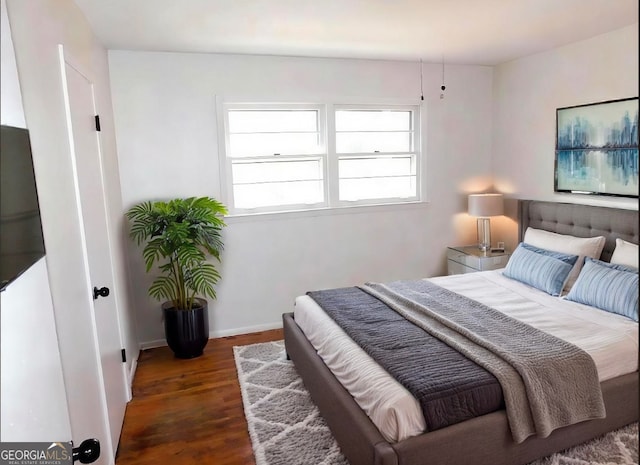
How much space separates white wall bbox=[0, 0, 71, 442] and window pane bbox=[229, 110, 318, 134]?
8.61 feet

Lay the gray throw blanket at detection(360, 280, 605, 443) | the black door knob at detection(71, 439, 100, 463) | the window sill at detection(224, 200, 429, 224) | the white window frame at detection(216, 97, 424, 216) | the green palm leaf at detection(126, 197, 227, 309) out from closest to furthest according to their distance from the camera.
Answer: the black door knob at detection(71, 439, 100, 463) → the gray throw blanket at detection(360, 280, 605, 443) → the green palm leaf at detection(126, 197, 227, 309) → the white window frame at detection(216, 97, 424, 216) → the window sill at detection(224, 200, 429, 224)

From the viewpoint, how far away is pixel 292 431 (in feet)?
8.29

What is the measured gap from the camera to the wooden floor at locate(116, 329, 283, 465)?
2400 millimetres

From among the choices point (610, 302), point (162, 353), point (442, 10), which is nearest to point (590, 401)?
point (610, 302)

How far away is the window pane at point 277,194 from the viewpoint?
4.01m

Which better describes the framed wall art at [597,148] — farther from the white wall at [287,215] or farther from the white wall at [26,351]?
the white wall at [26,351]

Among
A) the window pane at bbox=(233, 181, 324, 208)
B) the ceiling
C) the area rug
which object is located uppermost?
the ceiling

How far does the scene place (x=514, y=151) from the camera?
14.2 feet

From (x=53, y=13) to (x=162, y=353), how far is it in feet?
8.83

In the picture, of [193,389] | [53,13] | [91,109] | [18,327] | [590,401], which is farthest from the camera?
[193,389]

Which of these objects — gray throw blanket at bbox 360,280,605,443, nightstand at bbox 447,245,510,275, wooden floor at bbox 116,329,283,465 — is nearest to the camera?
gray throw blanket at bbox 360,280,605,443

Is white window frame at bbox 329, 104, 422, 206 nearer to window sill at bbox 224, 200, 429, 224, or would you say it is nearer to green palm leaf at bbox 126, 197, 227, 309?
window sill at bbox 224, 200, 429, 224

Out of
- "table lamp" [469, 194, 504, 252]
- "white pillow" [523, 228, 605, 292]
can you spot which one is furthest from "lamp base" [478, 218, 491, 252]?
"white pillow" [523, 228, 605, 292]

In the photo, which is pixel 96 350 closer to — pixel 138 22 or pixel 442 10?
pixel 138 22
